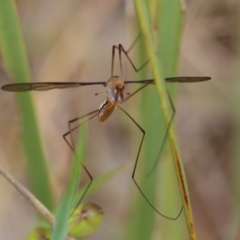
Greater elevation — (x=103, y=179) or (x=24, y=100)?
(x=24, y=100)

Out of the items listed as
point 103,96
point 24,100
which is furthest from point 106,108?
point 103,96

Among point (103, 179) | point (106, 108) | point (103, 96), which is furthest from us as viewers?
point (103, 96)

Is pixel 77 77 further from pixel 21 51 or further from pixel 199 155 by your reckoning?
pixel 21 51

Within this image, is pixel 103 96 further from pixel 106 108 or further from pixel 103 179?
pixel 103 179

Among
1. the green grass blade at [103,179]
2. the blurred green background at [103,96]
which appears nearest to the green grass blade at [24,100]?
the green grass blade at [103,179]

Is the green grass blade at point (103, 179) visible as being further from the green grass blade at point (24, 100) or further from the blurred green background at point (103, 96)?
the blurred green background at point (103, 96)
